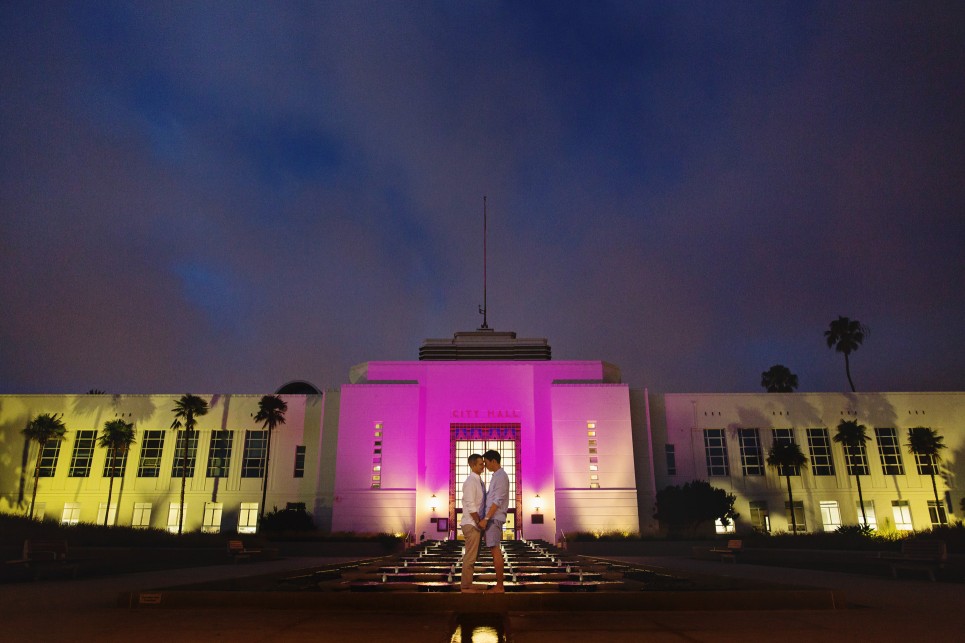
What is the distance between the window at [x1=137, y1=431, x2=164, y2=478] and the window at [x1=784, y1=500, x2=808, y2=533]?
41.3 meters

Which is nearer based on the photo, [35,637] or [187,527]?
[35,637]

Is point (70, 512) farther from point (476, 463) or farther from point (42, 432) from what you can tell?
point (476, 463)

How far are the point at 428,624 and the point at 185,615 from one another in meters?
3.11

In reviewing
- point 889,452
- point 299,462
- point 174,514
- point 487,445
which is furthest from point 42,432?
point 889,452

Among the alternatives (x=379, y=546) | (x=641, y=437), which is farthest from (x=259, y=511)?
(x=641, y=437)

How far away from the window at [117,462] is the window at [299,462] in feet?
37.8

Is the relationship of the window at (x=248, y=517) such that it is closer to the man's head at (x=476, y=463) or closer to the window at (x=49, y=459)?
the window at (x=49, y=459)

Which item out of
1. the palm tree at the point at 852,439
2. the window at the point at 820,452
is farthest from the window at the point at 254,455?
the palm tree at the point at 852,439

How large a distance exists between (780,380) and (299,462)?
4516 centimetres

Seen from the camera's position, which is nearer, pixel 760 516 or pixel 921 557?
pixel 921 557

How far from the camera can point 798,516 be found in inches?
1553

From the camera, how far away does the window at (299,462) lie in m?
40.5

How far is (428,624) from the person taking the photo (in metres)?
6.73

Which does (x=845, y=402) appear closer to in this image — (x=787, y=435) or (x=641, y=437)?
(x=787, y=435)
